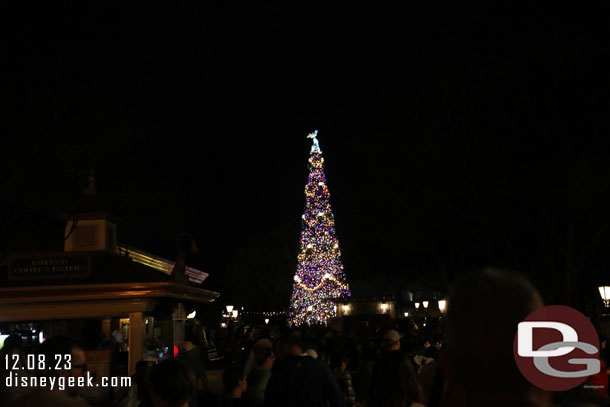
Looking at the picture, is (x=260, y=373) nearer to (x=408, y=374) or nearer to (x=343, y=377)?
(x=343, y=377)

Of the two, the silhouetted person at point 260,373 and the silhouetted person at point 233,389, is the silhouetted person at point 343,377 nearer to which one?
the silhouetted person at point 260,373

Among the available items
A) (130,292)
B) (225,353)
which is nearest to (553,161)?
(225,353)

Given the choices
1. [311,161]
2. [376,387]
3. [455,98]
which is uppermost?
[311,161]

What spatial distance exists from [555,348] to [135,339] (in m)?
16.8

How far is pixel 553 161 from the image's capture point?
2450 centimetres

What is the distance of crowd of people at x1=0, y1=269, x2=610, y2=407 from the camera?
6.23 ft

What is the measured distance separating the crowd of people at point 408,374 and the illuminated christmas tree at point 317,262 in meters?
37.3

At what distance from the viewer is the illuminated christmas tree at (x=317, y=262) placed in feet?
168

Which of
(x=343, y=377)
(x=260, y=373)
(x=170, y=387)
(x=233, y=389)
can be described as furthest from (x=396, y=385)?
(x=343, y=377)

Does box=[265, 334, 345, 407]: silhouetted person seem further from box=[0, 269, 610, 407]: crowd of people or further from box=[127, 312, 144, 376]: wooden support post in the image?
box=[127, 312, 144, 376]: wooden support post

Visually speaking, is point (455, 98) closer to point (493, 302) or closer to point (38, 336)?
point (38, 336)

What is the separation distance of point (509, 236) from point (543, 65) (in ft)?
25.7

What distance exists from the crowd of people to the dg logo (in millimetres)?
25

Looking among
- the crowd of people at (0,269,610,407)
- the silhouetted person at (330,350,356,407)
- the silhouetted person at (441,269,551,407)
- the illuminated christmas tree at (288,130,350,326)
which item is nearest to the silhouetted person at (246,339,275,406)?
the crowd of people at (0,269,610,407)
